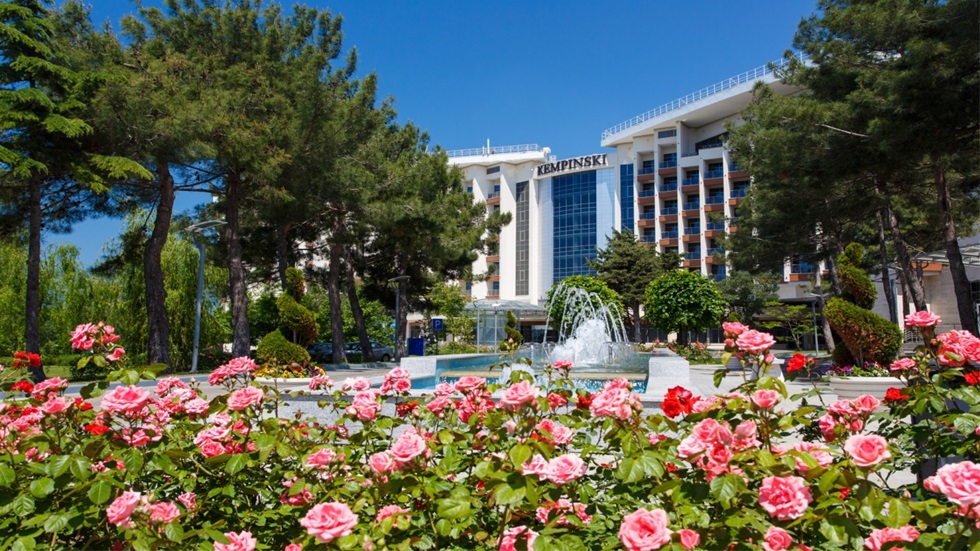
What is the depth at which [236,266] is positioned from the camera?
794 inches

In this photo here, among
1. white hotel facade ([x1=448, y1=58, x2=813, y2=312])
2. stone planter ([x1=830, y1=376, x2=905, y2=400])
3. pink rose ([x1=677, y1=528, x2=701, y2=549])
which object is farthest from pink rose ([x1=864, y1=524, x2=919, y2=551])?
white hotel facade ([x1=448, y1=58, x2=813, y2=312])

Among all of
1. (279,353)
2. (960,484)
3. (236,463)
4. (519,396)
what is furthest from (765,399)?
(279,353)

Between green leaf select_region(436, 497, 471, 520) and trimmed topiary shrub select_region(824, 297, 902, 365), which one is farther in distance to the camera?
trimmed topiary shrub select_region(824, 297, 902, 365)

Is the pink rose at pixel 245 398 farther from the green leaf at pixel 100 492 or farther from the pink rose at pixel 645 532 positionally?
the pink rose at pixel 645 532

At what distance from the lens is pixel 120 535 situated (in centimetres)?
212

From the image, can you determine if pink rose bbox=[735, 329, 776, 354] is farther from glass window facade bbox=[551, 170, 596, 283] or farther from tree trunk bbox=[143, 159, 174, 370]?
glass window facade bbox=[551, 170, 596, 283]

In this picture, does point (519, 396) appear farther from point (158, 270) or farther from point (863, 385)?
point (158, 270)

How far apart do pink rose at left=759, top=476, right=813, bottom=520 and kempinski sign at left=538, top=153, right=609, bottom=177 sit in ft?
187

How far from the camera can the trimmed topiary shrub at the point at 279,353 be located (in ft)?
42.4

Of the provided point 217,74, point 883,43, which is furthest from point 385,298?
point 883,43

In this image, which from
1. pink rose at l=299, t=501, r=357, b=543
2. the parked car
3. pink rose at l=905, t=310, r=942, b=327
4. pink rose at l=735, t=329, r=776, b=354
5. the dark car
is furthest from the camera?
the parked car

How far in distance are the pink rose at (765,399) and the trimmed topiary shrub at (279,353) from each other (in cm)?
1175

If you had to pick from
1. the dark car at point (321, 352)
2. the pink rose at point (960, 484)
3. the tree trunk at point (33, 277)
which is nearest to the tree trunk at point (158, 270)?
the tree trunk at point (33, 277)

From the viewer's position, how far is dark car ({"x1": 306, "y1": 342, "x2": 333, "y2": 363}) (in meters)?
29.6
